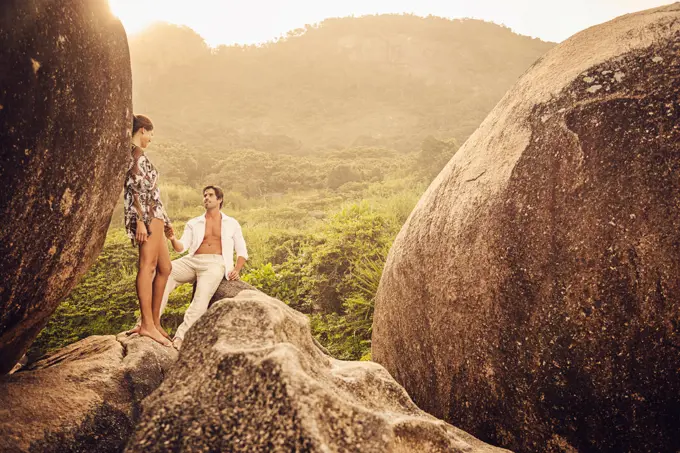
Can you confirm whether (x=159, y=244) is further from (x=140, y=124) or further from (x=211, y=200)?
(x=211, y=200)

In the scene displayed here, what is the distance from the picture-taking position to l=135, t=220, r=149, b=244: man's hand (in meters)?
2.88

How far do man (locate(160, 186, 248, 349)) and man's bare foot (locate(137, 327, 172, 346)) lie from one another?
79cm

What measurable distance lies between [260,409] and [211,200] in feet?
10.4

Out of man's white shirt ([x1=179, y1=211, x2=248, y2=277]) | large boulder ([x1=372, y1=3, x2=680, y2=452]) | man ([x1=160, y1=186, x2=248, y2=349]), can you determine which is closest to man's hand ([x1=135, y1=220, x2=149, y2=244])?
man ([x1=160, y1=186, x2=248, y2=349])

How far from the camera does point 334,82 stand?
43.8 m

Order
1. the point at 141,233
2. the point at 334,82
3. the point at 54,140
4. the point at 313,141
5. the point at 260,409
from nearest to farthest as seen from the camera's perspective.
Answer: the point at 260,409 < the point at 54,140 < the point at 141,233 < the point at 313,141 < the point at 334,82

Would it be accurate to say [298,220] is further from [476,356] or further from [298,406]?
[298,406]

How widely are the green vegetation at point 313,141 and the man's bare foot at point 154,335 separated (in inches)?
83.7

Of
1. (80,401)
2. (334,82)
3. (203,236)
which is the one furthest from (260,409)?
(334,82)

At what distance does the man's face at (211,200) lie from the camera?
4.20 meters

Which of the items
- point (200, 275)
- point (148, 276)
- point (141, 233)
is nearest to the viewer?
point (141, 233)

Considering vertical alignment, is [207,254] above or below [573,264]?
below

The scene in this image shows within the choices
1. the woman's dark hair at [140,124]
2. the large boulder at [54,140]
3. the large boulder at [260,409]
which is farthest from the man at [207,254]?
the large boulder at [260,409]

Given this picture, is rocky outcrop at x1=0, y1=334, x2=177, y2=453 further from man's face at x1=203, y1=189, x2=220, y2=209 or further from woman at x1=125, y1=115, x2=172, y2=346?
man's face at x1=203, y1=189, x2=220, y2=209
